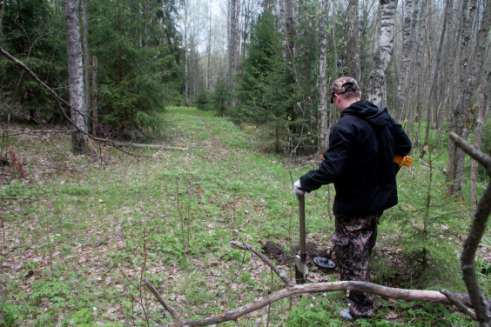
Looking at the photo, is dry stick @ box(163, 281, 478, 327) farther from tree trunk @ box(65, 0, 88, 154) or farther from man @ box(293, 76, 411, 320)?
tree trunk @ box(65, 0, 88, 154)

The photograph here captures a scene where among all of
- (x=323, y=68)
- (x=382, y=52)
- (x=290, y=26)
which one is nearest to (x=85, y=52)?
(x=290, y=26)

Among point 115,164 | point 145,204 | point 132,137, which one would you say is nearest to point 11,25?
point 132,137

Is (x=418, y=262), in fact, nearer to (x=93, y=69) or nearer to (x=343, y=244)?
(x=343, y=244)

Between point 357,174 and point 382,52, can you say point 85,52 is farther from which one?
point 357,174

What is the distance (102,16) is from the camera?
12242 millimetres

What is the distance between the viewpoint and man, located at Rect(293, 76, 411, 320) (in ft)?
9.91

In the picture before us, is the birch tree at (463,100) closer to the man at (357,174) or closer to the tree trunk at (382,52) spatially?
the tree trunk at (382,52)

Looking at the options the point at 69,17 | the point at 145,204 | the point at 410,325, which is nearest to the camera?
the point at 410,325

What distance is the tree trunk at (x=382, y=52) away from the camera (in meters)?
5.56

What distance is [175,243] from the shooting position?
520 centimetres

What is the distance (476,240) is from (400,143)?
9.57ft

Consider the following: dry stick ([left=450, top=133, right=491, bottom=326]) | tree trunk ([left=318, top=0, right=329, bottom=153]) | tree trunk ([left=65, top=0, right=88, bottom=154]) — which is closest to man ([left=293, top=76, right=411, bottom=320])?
dry stick ([left=450, top=133, right=491, bottom=326])

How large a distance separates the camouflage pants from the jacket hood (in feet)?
3.00

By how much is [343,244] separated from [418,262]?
1157 millimetres
